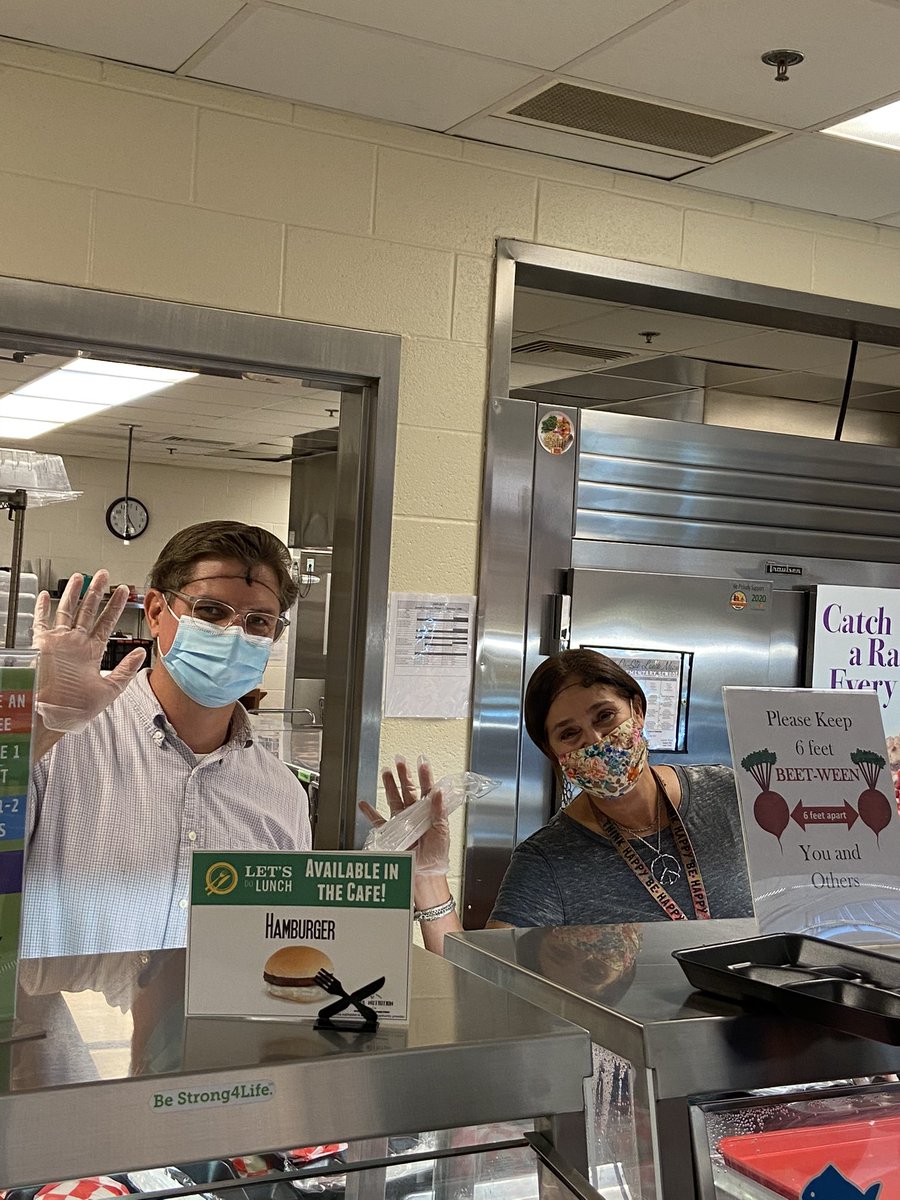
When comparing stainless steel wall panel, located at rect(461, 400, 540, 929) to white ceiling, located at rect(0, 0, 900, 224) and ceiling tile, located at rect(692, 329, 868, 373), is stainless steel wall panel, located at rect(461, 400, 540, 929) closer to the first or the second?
white ceiling, located at rect(0, 0, 900, 224)

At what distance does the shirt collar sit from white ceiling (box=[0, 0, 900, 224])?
1.29 meters

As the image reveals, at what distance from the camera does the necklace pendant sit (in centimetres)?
235

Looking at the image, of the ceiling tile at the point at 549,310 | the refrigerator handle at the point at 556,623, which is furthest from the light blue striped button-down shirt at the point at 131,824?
the ceiling tile at the point at 549,310

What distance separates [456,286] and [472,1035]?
239 cm

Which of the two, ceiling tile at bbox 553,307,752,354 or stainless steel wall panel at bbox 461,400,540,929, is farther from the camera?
ceiling tile at bbox 553,307,752,354

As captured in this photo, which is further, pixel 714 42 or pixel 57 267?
pixel 57 267

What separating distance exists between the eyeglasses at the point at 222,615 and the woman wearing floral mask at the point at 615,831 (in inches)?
21.8

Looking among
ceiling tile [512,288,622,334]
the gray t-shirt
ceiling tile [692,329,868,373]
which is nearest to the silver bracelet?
the gray t-shirt

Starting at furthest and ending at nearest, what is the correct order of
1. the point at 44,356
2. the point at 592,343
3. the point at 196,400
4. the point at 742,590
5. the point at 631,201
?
the point at 196,400 → the point at 592,343 → the point at 742,590 → the point at 631,201 → the point at 44,356

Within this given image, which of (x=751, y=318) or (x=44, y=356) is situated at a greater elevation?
(x=751, y=318)

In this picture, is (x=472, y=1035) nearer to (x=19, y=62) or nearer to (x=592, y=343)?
(x=19, y=62)

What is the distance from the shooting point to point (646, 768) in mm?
2488

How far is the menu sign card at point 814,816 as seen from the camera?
1.30 m

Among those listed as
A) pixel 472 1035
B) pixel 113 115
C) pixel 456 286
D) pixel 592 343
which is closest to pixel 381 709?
pixel 456 286
